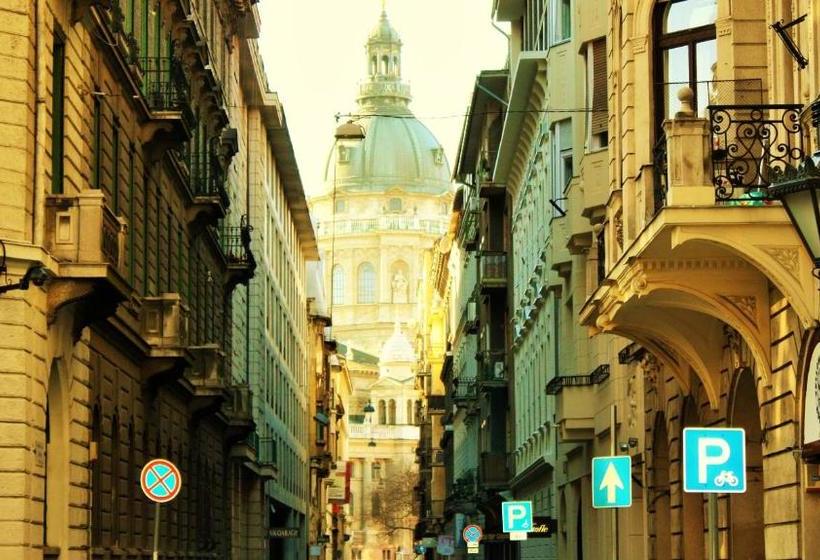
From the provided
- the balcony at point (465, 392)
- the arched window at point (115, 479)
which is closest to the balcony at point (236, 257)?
the arched window at point (115, 479)

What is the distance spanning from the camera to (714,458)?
13.4 metres

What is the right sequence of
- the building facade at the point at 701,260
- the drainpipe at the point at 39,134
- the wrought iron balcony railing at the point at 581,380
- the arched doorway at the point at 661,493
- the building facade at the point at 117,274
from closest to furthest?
the building facade at the point at 701,260 < the building facade at the point at 117,274 < the drainpipe at the point at 39,134 < the arched doorway at the point at 661,493 < the wrought iron balcony railing at the point at 581,380

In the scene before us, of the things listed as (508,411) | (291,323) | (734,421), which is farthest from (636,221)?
(291,323)

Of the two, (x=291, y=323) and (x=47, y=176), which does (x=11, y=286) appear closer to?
(x=47, y=176)

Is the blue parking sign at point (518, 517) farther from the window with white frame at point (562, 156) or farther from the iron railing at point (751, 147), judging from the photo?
the iron railing at point (751, 147)

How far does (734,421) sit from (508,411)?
37447mm

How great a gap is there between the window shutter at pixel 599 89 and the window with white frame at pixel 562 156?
13.2 feet

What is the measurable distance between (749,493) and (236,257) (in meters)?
26.6

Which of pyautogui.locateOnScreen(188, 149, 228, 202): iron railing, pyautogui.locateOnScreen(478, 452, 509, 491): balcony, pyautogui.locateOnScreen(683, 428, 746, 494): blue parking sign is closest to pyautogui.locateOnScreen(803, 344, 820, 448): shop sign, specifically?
pyautogui.locateOnScreen(683, 428, 746, 494): blue parking sign

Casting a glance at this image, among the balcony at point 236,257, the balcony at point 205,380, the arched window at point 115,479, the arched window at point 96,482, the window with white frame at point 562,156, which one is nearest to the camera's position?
the arched window at point 96,482

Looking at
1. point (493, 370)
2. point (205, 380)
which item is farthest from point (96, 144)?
point (493, 370)

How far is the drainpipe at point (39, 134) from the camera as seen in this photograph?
19359mm

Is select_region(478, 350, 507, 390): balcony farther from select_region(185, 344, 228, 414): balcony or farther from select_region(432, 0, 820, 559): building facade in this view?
select_region(432, 0, 820, 559): building facade

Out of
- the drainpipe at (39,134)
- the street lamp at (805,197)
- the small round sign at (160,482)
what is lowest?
the small round sign at (160,482)
